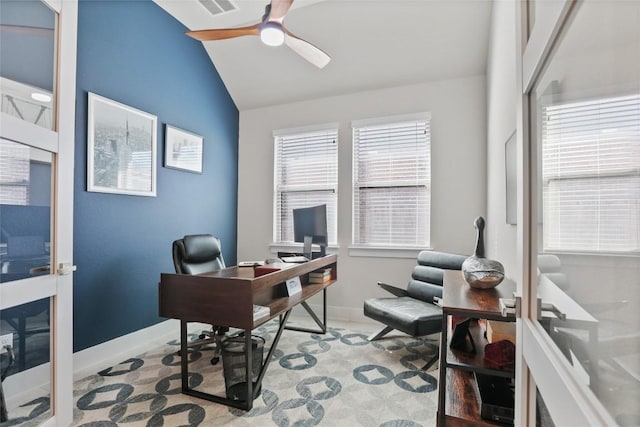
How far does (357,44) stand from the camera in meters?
3.29

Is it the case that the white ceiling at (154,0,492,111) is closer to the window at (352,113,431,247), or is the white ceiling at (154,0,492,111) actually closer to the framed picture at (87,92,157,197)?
the window at (352,113,431,247)

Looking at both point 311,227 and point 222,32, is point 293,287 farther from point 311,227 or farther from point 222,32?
point 222,32

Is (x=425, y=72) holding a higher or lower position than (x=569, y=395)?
higher

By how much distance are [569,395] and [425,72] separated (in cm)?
343

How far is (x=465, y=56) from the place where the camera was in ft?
10.3

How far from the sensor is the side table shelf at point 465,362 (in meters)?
1.35

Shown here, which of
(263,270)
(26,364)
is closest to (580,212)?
(263,270)

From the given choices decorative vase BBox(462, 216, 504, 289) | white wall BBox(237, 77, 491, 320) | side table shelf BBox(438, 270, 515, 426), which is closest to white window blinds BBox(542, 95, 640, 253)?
side table shelf BBox(438, 270, 515, 426)

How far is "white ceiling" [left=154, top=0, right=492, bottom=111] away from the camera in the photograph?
9.66ft

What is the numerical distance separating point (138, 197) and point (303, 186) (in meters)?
1.83

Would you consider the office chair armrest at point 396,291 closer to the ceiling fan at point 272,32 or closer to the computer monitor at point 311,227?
the computer monitor at point 311,227

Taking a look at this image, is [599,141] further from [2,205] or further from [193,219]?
[193,219]

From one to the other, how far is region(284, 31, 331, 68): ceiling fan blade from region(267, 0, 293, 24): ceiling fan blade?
0.25 metres

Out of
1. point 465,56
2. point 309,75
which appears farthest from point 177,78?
point 465,56
